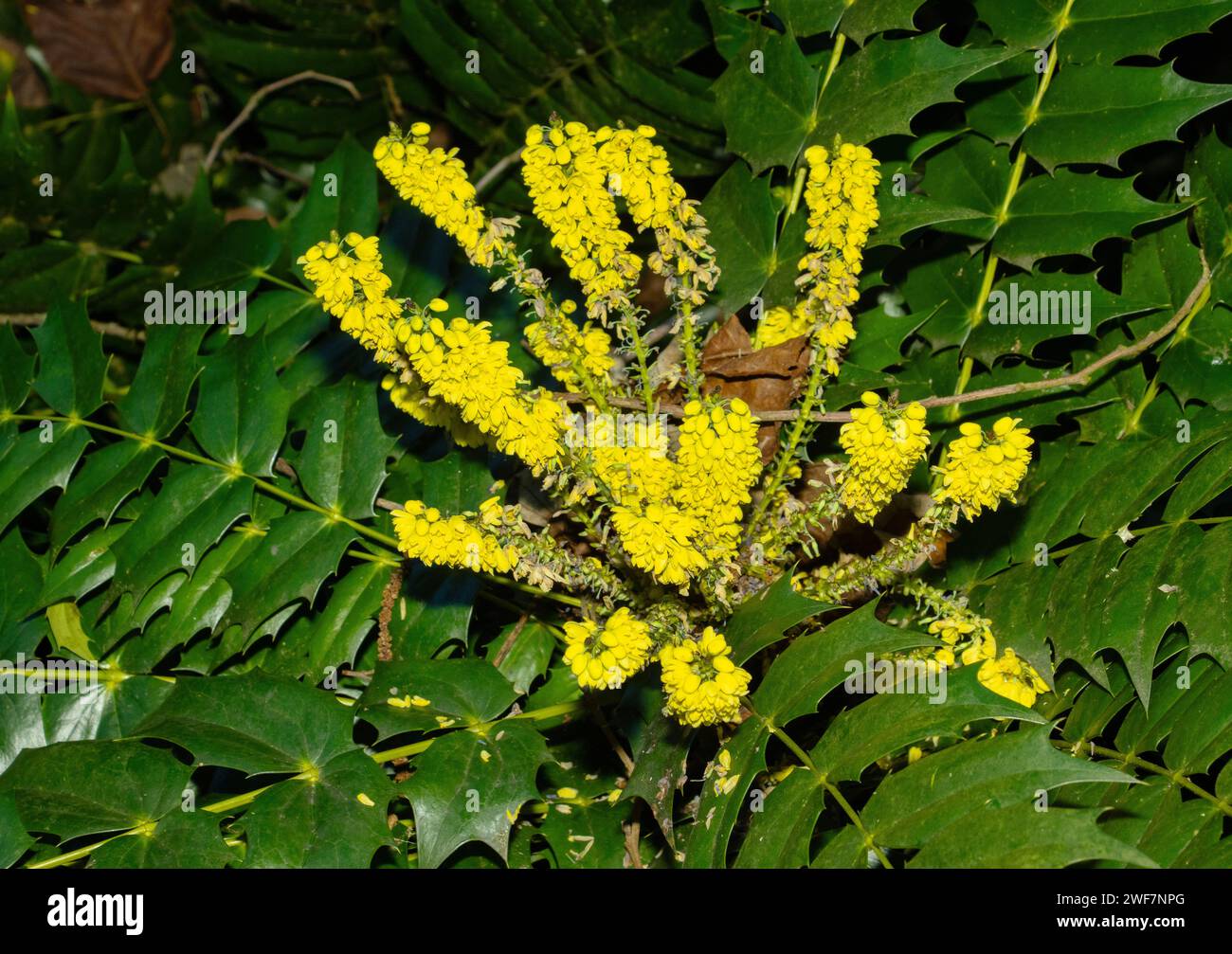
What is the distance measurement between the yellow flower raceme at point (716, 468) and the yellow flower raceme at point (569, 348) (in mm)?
219

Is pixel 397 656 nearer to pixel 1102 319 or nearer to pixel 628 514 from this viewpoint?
pixel 628 514

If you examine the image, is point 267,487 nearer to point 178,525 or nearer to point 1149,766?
point 178,525

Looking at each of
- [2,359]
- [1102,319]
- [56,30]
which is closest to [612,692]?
[1102,319]

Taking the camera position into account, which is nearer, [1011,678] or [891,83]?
[1011,678]

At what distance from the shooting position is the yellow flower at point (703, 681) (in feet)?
3.90

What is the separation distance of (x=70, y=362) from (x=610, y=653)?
1.01 m

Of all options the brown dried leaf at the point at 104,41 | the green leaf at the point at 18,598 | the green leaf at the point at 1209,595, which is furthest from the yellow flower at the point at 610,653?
the brown dried leaf at the point at 104,41

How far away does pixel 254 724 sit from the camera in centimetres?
150

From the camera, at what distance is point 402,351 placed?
142cm

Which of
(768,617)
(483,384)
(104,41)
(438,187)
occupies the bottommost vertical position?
(768,617)

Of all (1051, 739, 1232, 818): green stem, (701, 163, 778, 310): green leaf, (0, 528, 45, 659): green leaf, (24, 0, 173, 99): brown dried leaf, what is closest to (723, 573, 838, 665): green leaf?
(1051, 739, 1232, 818): green stem

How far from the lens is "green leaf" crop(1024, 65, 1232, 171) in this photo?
157cm

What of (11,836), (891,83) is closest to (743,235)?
(891,83)
